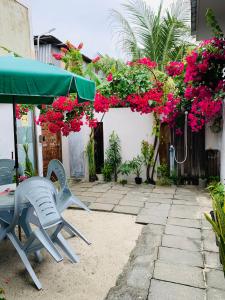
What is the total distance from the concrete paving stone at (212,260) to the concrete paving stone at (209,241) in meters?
0.12

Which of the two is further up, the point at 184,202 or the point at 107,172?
the point at 107,172

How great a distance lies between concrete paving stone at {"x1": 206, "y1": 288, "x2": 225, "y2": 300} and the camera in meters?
2.86

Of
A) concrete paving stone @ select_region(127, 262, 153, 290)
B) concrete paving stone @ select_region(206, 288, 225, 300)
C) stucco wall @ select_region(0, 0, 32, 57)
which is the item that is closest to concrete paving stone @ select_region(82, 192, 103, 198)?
concrete paving stone @ select_region(127, 262, 153, 290)

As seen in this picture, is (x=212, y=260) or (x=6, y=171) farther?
(x=6, y=171)

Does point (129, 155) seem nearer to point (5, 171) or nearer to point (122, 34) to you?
point (5, 171)

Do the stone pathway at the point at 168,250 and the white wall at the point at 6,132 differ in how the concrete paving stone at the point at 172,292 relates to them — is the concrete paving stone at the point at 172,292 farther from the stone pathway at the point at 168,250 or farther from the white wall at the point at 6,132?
the white wall at the point at 6,132

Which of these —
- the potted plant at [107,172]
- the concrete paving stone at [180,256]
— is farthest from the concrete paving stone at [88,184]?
the concrete paving stone at [180,256]

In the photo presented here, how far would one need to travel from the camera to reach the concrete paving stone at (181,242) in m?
4.03

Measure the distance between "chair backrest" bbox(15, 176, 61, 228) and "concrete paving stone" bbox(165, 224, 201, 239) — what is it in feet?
7.16

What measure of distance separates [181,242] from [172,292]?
1296 millimetres

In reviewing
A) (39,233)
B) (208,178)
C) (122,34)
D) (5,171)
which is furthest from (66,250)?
(122,34)

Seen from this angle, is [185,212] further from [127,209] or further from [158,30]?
[158,30]

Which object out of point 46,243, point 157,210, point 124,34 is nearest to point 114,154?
point 157,210

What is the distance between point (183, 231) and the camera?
461cm
